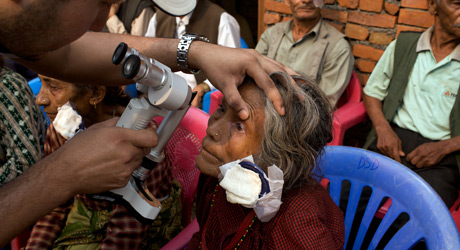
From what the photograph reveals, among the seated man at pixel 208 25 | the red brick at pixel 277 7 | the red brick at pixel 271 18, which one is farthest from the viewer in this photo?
the red brick at pixel 271 18

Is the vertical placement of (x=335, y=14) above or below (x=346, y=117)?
above

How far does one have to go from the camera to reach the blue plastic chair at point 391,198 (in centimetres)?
139

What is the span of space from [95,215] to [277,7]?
2.71 m

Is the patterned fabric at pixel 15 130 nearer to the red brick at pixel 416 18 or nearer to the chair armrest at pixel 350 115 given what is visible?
the chair armrest at pixel 350 115

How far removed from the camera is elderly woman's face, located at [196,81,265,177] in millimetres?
1276

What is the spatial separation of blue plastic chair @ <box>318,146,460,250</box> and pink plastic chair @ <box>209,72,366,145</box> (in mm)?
733

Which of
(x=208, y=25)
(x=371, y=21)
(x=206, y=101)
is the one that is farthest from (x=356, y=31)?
(x=206, y=101)

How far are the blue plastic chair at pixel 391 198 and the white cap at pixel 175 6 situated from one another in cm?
84

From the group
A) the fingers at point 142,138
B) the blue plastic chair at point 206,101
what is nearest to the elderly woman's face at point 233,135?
the fingers at point 142,138

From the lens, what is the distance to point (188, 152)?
2115 millimetres

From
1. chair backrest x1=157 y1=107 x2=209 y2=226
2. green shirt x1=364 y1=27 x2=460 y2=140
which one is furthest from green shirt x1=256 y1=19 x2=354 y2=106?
chair backrest x1=157 y1=107 x2=209 y2=226

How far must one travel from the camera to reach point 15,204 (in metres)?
1.14

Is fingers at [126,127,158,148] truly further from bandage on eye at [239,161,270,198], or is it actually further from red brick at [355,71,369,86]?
red brick at [355,71,369,86]

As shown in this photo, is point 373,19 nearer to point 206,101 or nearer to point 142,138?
point 206,101
